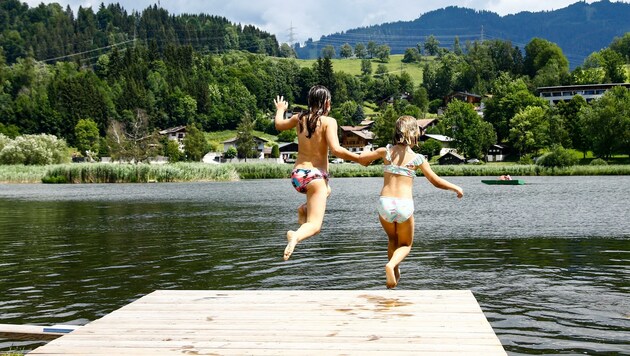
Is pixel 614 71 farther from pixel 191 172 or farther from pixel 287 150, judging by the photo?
pixel 191 172

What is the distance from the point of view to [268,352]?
23.3 ft

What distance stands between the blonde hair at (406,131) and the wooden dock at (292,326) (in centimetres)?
231

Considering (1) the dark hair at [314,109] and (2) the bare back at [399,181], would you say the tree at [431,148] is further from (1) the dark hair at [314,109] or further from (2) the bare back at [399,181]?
(1) the dark hair at [314,109]

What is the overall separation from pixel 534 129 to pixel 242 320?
137 meters

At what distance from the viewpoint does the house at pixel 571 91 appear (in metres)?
176

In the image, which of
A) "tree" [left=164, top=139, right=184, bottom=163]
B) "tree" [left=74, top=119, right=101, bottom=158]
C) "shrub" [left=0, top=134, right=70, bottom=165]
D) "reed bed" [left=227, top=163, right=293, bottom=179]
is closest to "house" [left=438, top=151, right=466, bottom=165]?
"reed bed" [left=227, top=163, right=293, bottom=179]

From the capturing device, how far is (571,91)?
181 m

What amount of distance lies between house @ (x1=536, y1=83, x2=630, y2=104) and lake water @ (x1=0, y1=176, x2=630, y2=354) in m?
146

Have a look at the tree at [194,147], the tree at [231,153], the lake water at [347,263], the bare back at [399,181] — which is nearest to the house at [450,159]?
the tree at [231,153]

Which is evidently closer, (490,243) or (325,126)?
(325,126)

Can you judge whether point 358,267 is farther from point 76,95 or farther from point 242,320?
point 76,95

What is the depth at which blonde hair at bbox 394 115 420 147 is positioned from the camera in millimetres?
10457

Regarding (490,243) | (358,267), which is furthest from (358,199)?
(358,267)

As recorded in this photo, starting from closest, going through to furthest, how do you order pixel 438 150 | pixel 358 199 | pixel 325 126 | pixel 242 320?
pixel 242 320 < pixel 325 126 < pixel 358 199 < pixel 438 150
